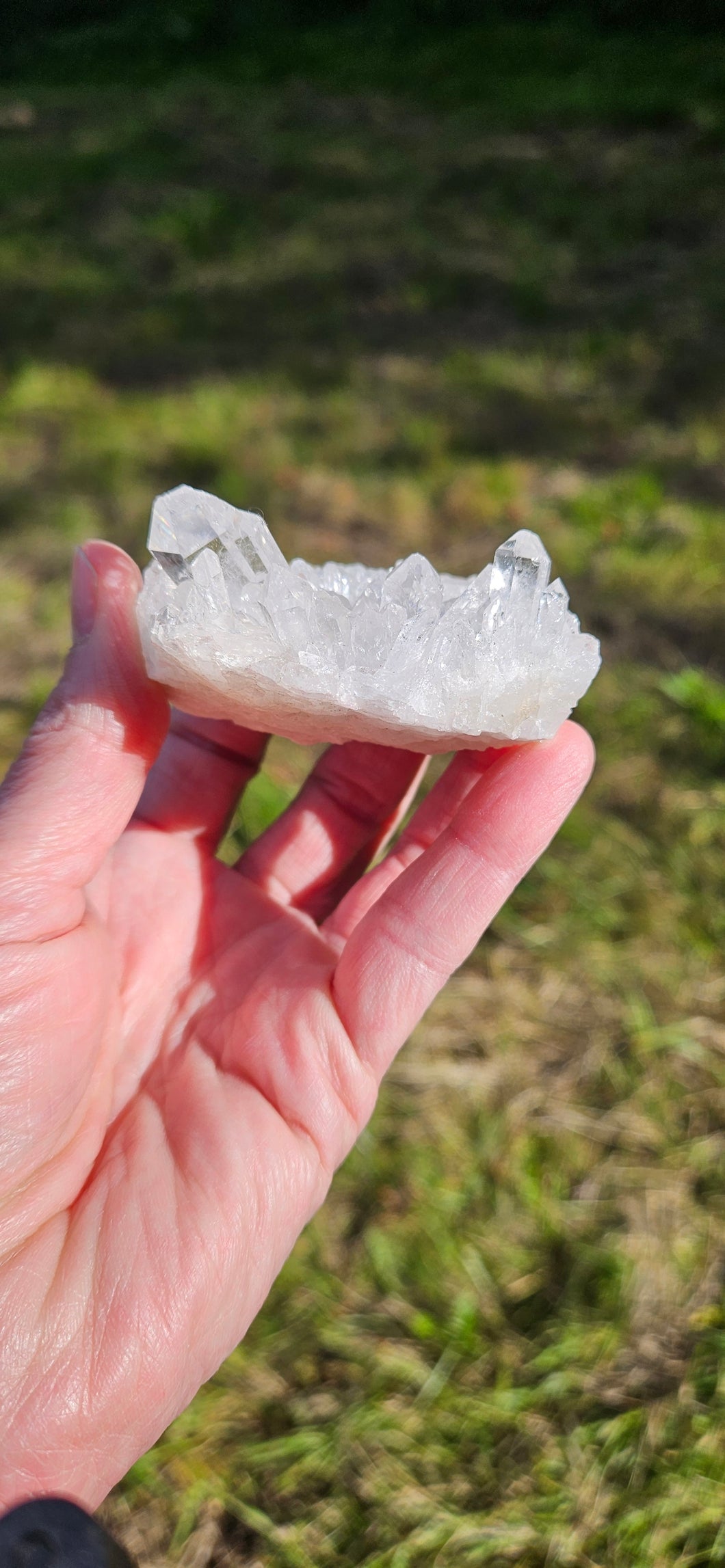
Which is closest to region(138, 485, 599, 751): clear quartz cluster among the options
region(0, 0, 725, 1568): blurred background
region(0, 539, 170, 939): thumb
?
region(0, 539, 170, 939): thumb

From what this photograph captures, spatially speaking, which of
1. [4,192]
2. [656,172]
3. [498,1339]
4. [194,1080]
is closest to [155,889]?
[194,1080]

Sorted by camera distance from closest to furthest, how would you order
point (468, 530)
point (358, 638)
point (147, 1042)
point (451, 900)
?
point (358, 638) → point (451, 900) → point (147, 1042) → point (468, 530)

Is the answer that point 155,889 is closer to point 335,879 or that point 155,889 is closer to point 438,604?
point 335,879

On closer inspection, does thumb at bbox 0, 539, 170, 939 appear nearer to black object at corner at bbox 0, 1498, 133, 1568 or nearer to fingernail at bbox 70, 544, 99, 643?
fingernail at bbox 70, 544, 99, 643

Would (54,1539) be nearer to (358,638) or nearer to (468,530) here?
(358,638)

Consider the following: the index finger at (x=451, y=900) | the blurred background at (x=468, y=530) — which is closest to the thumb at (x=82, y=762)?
the index finger at (x=451, y=900)

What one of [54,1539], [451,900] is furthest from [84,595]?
[54,1539]

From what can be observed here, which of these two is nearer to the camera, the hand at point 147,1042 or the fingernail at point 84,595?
the hand at point 147,1042

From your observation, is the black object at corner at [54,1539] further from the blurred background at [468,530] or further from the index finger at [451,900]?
the index finger at [451,900]
